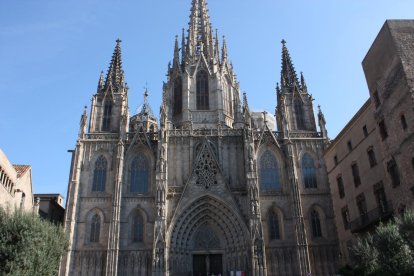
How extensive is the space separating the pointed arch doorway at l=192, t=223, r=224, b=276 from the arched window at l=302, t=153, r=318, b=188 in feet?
32.0

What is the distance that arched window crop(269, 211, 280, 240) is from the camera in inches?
1353

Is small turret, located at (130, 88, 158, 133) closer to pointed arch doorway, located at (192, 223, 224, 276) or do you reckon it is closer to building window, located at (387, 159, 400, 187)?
pointed arch doorway, located at (192, 223, 224, 276)

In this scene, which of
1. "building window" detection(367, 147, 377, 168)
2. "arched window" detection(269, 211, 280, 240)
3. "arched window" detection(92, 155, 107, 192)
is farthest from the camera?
"arched window" detection(92, 155, 107, 192)

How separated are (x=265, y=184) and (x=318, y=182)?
486 centimetres

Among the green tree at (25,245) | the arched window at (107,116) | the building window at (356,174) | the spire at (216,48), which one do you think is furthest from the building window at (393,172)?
the spire at (216,48)

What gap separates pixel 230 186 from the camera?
117 ft

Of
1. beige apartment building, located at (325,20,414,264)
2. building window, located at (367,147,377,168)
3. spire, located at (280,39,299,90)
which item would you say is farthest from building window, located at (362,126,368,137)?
spire, located at (280,39,299,90)

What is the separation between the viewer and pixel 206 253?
34.2 meters

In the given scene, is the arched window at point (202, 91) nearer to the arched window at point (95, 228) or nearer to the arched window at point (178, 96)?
the arched window at point (178, 96)

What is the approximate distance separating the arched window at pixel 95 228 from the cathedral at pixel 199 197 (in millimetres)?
85

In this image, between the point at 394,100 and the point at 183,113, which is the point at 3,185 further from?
the point at 394,100

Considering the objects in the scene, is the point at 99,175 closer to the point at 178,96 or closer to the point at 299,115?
the point at 178,96

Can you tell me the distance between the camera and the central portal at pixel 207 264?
111 ft

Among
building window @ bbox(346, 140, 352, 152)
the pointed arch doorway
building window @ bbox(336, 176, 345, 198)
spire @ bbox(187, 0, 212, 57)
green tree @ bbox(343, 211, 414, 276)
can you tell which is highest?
spire @ bbox(187, 0, 212, 57)
